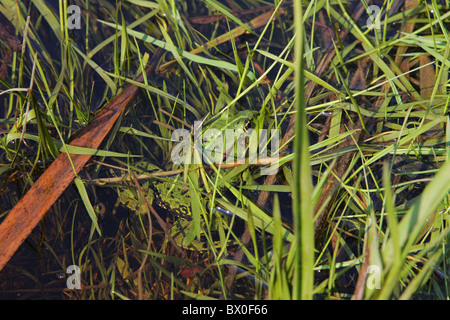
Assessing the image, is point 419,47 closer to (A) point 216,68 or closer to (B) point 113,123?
(A) point 216,68

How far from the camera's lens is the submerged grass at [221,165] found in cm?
135

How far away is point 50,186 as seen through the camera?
1496 millimetres

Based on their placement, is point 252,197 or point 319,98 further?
point 319,98

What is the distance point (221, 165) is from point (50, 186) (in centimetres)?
74

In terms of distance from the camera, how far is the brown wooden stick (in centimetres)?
138

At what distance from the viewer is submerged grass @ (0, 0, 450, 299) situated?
135cm

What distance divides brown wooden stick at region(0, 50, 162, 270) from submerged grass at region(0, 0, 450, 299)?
4cm

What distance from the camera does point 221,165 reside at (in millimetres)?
1572

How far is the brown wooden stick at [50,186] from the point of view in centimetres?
138

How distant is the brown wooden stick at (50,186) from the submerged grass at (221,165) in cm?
4
